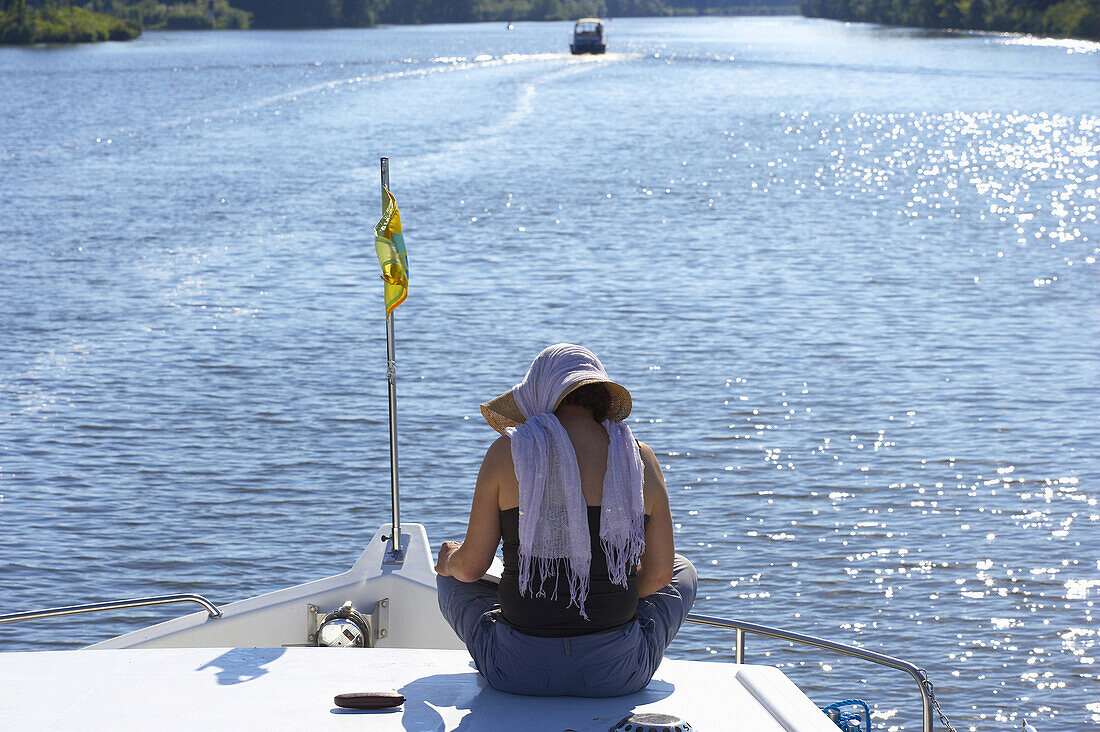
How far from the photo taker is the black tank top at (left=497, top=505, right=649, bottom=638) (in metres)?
4.26

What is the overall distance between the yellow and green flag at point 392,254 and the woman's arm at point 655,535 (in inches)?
76.7

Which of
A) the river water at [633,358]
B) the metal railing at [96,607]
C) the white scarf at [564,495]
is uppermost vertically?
the white scarf at [564,495]

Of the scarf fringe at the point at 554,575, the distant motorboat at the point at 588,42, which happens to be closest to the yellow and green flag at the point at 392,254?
the scarf fringe at the point at 554,575

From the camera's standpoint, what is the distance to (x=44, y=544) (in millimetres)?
10273

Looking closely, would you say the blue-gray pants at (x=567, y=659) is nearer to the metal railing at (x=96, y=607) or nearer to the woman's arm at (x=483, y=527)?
the woman's arm at (x=483, y=527)

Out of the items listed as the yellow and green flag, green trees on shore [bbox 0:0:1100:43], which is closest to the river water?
the yellow and green flag

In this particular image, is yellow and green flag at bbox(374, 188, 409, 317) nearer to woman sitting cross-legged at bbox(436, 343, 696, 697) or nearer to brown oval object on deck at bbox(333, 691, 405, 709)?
woman sitting cross-legged at bbox(436, 343, 696, 697)

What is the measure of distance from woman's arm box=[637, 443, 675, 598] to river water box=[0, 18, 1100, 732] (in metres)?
3.57

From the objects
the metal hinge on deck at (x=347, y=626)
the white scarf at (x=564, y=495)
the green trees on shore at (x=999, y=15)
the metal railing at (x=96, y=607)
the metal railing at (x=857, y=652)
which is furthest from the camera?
the green trees on shore at (x=999, y=15)

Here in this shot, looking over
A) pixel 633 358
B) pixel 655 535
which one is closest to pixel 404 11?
→ pixel 633 358

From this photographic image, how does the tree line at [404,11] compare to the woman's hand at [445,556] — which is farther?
the tree line at [404,11]

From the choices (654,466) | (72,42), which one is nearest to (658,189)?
(654,466)

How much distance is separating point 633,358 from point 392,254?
9640 millimetres

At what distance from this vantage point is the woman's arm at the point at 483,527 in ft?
13.8
